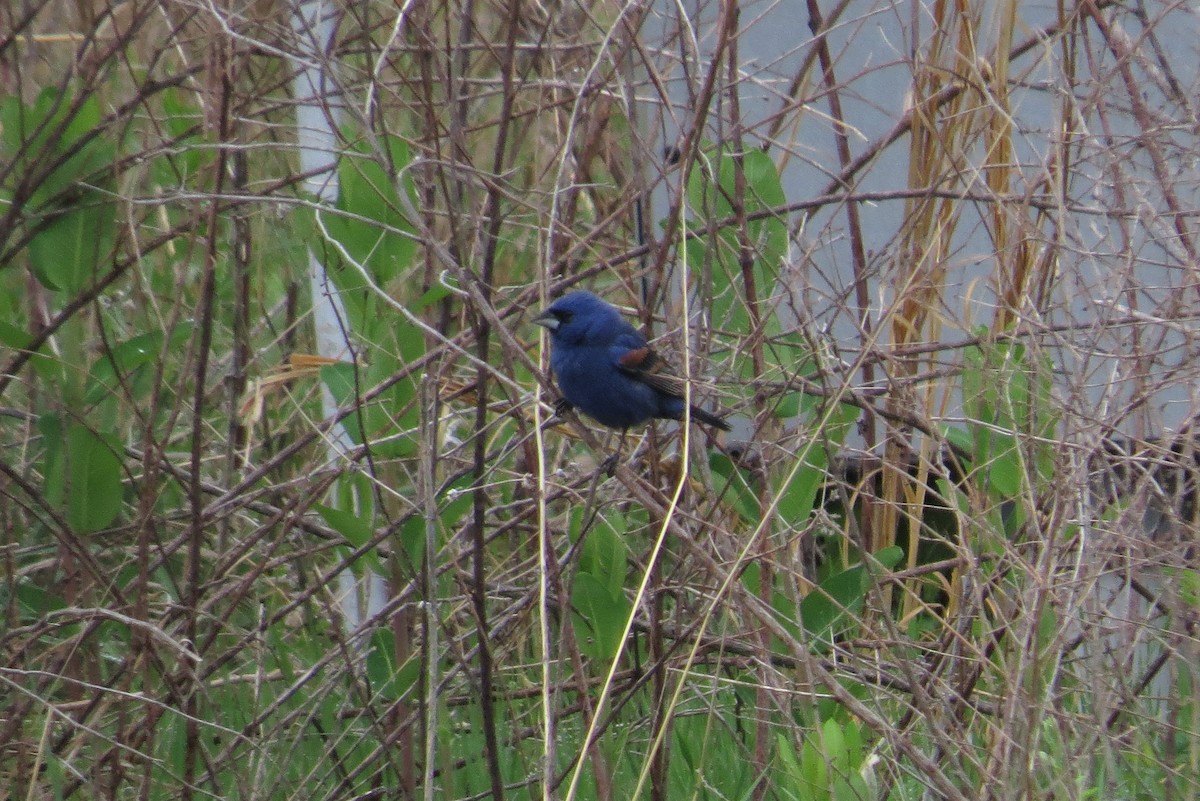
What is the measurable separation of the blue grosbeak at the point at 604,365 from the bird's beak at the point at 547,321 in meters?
0.01

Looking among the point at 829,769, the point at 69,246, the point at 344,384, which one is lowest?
the point at 829,769

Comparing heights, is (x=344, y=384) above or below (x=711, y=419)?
above

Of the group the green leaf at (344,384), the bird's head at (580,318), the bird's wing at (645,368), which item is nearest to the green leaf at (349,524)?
the green leaf at (344,384)

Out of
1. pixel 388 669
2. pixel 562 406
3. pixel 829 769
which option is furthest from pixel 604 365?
pixel 829 769

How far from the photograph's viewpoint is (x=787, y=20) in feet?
Answer: 17.3

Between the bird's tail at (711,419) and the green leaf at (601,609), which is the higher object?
the bird's tail at (711,419)

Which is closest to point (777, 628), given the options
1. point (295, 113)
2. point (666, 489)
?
point (666, 489)

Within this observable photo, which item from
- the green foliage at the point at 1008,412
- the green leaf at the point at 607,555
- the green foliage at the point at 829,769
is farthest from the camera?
the green leaf at the point at 607,555

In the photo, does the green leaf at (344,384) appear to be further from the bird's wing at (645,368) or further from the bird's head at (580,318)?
the bird's wing at (645,368)

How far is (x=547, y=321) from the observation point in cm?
369

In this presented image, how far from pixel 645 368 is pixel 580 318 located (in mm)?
260

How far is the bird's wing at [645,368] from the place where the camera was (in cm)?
403

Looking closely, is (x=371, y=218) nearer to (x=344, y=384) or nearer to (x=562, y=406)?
(x=344, y=384)

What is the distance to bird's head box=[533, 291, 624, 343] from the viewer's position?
3920mm
